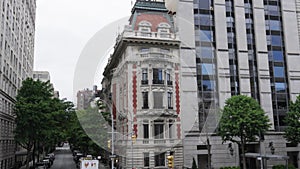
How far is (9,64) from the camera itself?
45.0m

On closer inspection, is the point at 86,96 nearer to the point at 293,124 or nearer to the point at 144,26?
the point at 144,26

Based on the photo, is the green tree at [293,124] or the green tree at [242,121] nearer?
the green tree at [242,121]

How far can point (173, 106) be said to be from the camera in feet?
126

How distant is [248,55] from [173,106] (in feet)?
44.4

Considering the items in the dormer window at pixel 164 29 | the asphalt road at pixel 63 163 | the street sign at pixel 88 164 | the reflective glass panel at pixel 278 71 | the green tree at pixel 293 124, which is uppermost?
the dormer window at pixel 164 29

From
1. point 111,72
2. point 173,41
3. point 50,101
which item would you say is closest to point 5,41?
point 50,101

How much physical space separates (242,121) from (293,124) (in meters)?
7.90

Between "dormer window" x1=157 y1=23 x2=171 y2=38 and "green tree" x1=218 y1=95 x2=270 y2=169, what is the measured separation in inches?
460

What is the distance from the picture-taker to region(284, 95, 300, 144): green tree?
37.7 metres

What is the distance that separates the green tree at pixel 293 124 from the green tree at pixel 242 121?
4155 mm

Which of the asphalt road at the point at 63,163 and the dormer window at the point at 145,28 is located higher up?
the dormer window at the point at 145,28

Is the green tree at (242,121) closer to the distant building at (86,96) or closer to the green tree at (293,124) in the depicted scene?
the green tree at (293,124)

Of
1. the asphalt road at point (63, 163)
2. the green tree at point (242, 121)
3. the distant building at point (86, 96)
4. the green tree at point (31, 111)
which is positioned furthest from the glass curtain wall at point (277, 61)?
the asphalt road at point (63, 163)

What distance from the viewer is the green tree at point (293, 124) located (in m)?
37.7
